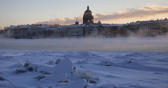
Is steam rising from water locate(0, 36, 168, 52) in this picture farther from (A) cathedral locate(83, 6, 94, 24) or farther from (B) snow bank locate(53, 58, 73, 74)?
(A) cathedral locate(83, 6, 94, 24)

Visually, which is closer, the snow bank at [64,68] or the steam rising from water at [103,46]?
the snow bank at [64,68]

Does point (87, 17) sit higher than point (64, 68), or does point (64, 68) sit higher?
point (87, 17)

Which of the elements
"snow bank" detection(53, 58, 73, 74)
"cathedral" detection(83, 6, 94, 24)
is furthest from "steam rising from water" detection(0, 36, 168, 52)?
"cathedral" detection(83, 6, 94, 24)

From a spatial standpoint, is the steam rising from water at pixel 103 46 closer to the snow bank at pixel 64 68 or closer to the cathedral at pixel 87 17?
the snow bank at pixel 64 68

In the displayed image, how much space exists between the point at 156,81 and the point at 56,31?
73.6 meters

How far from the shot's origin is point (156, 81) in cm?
423

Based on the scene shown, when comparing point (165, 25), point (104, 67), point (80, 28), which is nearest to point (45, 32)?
point (80, 28)

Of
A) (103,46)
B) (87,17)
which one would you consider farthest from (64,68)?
(87,17)

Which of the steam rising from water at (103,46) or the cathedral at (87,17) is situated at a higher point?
the cathedral at (87,17)

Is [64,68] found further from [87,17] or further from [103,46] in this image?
[87,17]

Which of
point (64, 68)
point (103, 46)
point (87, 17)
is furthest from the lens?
point (87, 17)

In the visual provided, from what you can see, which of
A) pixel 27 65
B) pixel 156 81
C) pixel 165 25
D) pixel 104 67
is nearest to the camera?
pixel 156 81

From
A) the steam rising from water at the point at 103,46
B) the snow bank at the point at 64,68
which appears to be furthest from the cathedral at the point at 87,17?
the snow bank at the point at 64,68

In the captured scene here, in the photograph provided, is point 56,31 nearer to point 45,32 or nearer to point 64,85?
point 45,32
